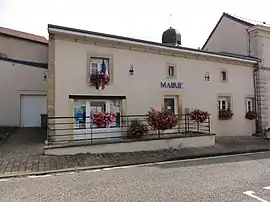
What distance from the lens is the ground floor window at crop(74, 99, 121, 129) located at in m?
11.9

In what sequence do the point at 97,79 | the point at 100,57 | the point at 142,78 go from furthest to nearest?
the point at 142,78, the point at 100,57, the point at 97,79

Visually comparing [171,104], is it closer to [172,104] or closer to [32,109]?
[172,104]

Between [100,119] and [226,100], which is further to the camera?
[226,100]

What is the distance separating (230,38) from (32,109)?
14.6 m

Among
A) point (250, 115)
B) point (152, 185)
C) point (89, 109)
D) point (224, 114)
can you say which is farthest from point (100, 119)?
point (250, 115)

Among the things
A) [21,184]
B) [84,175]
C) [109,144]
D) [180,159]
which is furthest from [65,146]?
[180,159]

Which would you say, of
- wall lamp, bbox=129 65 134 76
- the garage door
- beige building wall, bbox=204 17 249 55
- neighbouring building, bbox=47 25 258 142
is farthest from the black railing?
beige building wall, bbox=204 17 249 55

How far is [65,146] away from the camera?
31.3 ft

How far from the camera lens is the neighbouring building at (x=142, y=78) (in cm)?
1153

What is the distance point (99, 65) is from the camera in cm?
1250

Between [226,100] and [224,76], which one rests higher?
[224,76]

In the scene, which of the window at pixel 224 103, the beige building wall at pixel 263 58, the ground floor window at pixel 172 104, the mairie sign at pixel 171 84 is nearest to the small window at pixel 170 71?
the mairie sign at pixel 171 84

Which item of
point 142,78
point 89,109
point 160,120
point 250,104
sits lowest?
point 160,120

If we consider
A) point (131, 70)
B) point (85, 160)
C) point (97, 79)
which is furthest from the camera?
point (131, 70)
